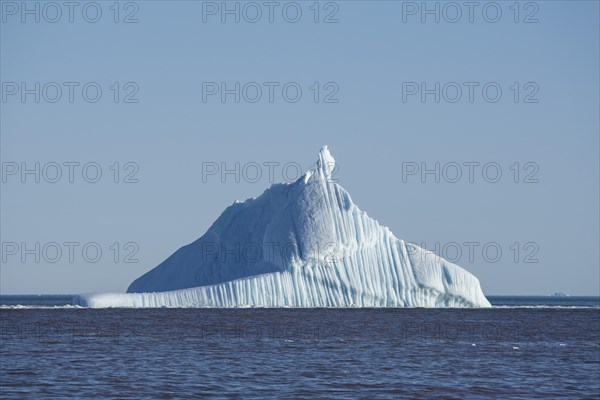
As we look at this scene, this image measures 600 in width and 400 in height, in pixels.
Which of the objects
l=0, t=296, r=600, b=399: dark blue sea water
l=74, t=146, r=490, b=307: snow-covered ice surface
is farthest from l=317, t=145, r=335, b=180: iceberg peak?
l=0, t=296, r=600, b=399: dark blue sea water

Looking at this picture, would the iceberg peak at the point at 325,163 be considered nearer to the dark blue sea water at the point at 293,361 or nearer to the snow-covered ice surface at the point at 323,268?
the snow-covered ice surface at the point at 323,268

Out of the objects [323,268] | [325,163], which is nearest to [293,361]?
[323,268]

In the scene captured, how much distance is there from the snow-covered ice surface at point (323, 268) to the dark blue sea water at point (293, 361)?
5.43 metres

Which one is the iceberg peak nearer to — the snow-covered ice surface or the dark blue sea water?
the snow-covered ice surface

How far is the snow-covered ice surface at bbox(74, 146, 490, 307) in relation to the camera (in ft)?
171

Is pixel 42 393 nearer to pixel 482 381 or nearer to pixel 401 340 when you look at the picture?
pixel 482 381

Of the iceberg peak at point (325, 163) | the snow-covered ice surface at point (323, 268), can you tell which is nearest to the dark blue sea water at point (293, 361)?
the snow-covered ice surface at point (323, 268)

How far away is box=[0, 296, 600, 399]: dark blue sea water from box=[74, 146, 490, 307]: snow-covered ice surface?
17.8 ft

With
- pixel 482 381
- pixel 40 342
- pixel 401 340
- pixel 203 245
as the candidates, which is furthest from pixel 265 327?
pixel 482 381

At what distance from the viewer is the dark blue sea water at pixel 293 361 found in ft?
73.7

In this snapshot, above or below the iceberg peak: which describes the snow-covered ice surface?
below

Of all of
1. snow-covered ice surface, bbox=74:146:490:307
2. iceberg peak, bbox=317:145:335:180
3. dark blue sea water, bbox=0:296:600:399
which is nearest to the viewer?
dark blue sea water, bbox=0:296:600:399

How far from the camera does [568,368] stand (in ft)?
91.4

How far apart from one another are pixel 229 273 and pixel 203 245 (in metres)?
2.91
